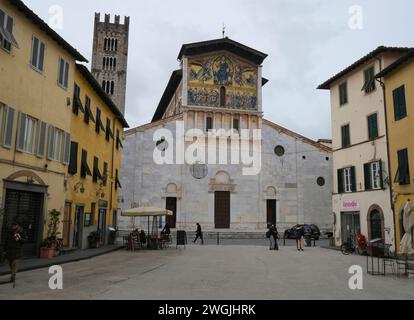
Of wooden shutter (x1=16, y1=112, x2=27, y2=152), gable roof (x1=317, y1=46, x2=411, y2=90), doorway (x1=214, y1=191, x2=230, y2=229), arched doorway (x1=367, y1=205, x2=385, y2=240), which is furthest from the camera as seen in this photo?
doorway (x1=214, y1=191, x2=230, y2=229)

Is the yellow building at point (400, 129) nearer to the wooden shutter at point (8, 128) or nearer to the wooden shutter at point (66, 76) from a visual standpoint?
the wooden shutter at point (66, 76)

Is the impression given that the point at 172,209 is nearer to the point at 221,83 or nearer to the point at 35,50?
the point at 221,83

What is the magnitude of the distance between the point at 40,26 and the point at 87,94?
6.28 metres

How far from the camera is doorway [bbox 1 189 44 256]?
15.4m

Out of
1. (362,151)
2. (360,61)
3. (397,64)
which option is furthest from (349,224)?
(397,64)

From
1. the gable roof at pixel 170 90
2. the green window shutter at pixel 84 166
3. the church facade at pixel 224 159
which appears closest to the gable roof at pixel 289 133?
the church facade at pixel 224 159

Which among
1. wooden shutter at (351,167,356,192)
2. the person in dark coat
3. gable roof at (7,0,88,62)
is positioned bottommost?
the person in dark coat

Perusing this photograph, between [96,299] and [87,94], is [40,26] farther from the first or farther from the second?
[96,299]

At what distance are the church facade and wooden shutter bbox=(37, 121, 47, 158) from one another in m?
21.2

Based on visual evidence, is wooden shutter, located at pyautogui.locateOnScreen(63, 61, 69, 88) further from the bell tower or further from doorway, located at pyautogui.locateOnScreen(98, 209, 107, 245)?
the bell tower

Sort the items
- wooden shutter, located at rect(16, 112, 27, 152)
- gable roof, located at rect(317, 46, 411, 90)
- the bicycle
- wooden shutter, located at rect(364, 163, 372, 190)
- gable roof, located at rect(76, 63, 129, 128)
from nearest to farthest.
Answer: wooden shutter, located at rect(16, 112, 27, 152) → gable roof, located at rect(76, 63, 129, 128) → the bicycle → gable roof, located at rect(317, 46, 411, 90) → wooden shutter, located at rect(364, 163, 372, 190)

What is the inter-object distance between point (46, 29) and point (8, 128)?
488 cm

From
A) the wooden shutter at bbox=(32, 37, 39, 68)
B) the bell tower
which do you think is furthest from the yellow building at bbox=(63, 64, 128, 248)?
the bell tower
